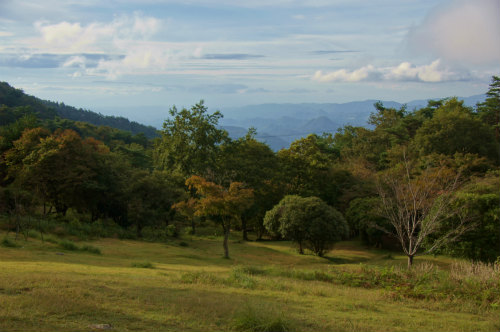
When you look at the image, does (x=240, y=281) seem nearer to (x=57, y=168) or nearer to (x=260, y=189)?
(x=57, y=168)

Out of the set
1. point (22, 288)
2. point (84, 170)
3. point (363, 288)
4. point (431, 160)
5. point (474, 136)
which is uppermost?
point (474, 136)

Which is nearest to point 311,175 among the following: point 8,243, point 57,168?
point 57,168

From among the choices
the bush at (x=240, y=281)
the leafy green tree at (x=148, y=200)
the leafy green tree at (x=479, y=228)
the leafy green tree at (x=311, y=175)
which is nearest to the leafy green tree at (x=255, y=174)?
the leafy green tree at (x=311, y=175)

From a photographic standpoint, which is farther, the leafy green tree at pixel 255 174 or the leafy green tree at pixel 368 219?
the leafy green tree at pixel 255 174

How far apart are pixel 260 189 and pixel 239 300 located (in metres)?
26.4

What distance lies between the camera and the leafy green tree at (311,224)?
90.0 ft

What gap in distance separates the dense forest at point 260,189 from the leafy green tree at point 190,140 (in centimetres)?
11

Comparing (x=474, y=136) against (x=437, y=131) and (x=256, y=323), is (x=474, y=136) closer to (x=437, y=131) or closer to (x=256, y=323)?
(x=437, y=131)

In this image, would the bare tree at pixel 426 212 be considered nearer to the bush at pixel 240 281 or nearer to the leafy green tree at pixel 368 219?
the leafy green tree at pixel 368 219

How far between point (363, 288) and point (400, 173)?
2350 cm

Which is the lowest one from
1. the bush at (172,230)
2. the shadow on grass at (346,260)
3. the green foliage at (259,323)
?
the shadow on grass at (346,260)

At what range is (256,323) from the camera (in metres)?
7.36

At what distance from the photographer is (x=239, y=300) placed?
9.88 meters

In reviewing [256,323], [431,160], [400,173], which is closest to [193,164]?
[400,173]
